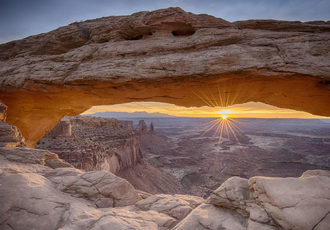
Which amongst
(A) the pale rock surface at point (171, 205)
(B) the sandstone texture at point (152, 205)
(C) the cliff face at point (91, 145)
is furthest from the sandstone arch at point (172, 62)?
(C) the cliff face at point (91, 145)

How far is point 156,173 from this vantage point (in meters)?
26.2

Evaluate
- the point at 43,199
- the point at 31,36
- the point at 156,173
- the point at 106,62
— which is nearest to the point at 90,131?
the point at 156,173

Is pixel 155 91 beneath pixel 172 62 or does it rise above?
beneath

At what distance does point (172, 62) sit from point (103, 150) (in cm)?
1724

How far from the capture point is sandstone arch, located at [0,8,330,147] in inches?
182

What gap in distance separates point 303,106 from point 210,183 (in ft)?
76.9

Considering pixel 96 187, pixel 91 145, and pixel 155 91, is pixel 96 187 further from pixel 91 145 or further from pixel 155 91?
pixel 91 145

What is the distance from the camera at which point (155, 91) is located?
6.12 metres

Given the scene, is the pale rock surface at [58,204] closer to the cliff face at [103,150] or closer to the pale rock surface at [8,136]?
the pale rock surface at [8,136]

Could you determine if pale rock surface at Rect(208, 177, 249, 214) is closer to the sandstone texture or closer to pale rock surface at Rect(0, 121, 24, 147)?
the sandstone texture

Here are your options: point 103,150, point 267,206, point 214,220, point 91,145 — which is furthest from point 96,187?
point 103,150

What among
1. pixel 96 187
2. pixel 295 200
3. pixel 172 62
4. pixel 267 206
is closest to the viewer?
pixel 295 200

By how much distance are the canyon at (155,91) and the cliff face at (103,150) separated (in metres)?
7.73

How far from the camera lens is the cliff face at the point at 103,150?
50.0ft
